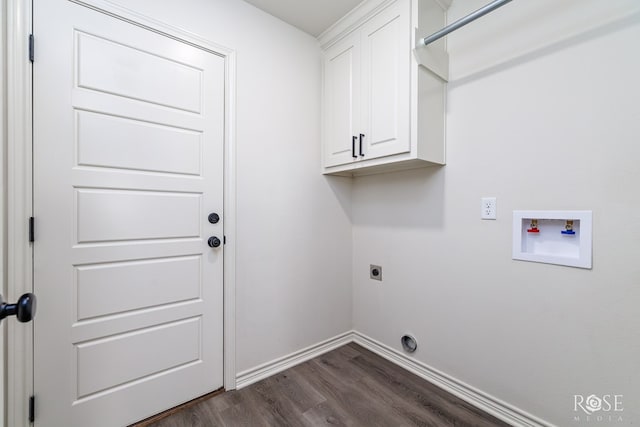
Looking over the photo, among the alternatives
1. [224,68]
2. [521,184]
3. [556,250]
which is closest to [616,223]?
[556,250]

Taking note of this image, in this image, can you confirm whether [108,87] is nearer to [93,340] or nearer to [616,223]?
[93,340]

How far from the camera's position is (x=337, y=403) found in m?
1.53

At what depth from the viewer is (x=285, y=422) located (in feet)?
4.59

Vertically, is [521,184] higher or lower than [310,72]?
lower

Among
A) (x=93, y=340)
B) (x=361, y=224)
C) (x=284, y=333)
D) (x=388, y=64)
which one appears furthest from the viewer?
(x=361, y=224)

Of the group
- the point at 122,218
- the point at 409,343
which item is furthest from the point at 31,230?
the point at 409,343

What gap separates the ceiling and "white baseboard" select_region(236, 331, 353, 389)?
2.35 metres

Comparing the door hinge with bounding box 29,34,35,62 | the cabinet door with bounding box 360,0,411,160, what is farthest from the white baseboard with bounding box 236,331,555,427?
the door hinge with bounding box 29,34,35,62

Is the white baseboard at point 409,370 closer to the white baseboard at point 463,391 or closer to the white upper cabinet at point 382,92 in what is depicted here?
the white baseboard at point 463,391

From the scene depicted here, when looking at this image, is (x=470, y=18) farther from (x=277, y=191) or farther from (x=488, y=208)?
(x=277, y=191)

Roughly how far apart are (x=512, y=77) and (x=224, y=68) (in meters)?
1.61

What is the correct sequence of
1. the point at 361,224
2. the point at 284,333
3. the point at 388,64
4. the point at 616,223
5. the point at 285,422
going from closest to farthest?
1. the point at 616,223
2. the point at 285,422
3. the point at 388,64
4. the point at 284,333
5. the point at 361,224

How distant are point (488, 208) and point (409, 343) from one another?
1.05 metres

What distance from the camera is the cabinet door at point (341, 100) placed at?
5.96 feet
